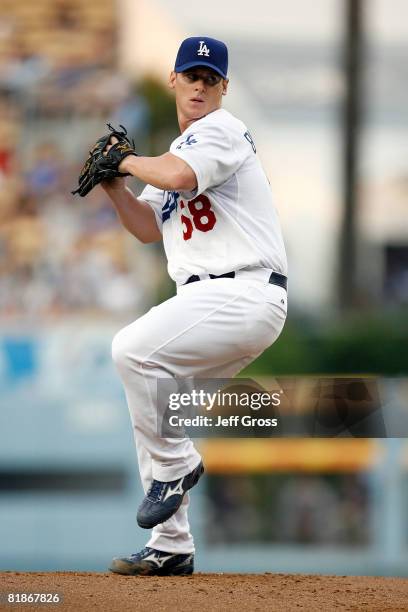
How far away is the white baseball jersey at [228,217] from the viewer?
4355mm

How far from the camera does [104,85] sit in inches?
446

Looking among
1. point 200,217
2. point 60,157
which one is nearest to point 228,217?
point 200,217

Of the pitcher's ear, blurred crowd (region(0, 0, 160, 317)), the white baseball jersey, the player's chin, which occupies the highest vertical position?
blurred crowd (region(0, 0, 160, 317))

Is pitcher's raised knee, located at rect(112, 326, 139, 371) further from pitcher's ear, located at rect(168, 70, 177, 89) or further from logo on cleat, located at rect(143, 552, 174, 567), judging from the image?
pitcher's ear, located at rect(168, 70, 177, 89)

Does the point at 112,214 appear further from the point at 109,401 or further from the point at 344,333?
the point at 344,333

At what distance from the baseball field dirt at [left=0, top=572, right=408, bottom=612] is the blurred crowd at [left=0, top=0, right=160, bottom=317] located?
6047 mm

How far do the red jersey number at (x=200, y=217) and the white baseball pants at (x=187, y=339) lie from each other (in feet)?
0.59

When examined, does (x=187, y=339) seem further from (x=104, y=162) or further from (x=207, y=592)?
(x=207, y=592)

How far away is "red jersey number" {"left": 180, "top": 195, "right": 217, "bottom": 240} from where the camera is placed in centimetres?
444

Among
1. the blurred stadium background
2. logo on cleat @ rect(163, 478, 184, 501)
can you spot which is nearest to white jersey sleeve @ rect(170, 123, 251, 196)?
logo on cleat @ rect(163, 478, 184, 501)

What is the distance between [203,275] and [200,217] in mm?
200

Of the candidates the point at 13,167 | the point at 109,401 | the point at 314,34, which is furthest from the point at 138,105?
the point at 314,34

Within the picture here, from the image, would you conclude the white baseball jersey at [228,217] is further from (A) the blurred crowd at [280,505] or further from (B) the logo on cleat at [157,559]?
(A) the blurred crowd at [280,505]

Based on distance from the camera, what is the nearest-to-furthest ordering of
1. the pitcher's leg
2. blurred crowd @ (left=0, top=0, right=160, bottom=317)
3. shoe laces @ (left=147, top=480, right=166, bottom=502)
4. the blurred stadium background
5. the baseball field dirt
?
1. the baseball field dirt
2. shoe laces @ (left=147, top=480, right=166, bottom=502)
3. the pitcher's leg
4. the blurred stadium background
5. blurred crowd @ (left=0, top=0, right=160, bottom=317)
